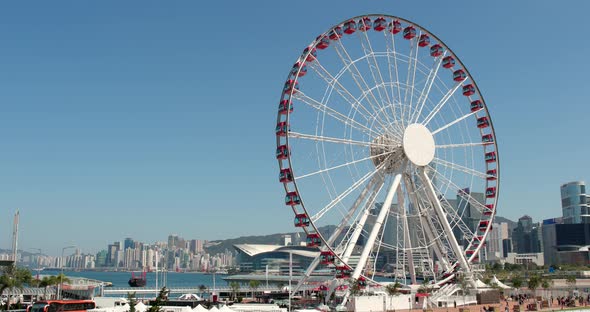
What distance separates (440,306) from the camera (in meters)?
68.4

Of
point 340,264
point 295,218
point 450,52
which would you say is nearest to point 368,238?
point 340,264

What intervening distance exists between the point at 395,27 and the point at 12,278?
1969 inches

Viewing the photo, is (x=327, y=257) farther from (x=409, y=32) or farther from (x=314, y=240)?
(x=409, y=32)

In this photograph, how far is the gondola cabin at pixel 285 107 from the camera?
6019 centimetres

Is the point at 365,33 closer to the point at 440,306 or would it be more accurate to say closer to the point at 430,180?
the point at 430,180

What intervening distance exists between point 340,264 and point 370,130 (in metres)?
13.8

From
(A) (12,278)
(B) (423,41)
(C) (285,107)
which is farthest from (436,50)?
(A) (12,278)

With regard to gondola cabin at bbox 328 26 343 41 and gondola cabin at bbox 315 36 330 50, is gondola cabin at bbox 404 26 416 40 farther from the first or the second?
gondola cabin at bbox 315 36 330 50

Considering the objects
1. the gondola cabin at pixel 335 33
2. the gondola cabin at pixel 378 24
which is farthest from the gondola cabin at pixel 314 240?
the gondola cabin at pixel 378 24

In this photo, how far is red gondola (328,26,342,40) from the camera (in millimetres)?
63531

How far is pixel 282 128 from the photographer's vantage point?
59.9 m

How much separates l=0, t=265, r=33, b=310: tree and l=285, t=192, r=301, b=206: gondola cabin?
101 feet

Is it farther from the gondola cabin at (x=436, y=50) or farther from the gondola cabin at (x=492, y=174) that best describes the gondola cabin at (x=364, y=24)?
the gondola cabin at (x=492, y=174)

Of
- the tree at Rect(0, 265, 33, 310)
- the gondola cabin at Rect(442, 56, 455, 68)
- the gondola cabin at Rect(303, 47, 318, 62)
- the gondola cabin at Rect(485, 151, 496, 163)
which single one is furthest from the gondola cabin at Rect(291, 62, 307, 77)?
the tree at Rect(0, 265, 33, 310)
